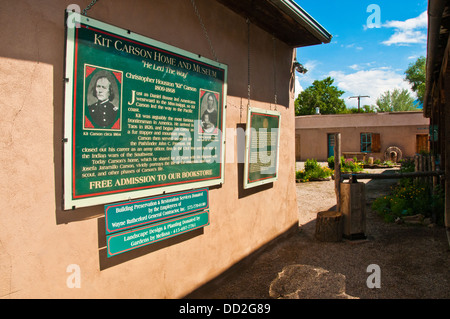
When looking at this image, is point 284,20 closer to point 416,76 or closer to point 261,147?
point 261,147

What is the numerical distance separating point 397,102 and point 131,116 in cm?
6038

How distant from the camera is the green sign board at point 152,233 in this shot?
2.63 meters

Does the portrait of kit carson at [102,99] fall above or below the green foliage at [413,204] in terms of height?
above

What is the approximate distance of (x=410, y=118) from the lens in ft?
73.0

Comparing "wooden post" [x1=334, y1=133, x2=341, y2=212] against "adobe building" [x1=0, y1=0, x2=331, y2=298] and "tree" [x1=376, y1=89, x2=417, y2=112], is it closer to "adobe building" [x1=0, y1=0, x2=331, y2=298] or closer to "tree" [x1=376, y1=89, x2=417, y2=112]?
"adobe building" [x1=0, y1=0, x2=331, y2=298]

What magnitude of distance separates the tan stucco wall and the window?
2211 centimetres

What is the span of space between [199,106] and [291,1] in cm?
207

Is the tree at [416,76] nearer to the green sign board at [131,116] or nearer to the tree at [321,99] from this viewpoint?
the tree at [321,99]

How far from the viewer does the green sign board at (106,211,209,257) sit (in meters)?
2.63

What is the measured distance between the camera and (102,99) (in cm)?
249

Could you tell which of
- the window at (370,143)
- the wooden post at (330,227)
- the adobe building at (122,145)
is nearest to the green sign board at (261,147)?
the adobe building at (122,145)

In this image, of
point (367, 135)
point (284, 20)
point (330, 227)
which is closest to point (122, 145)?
point (284, 20)

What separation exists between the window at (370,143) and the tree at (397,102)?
35206 mm
